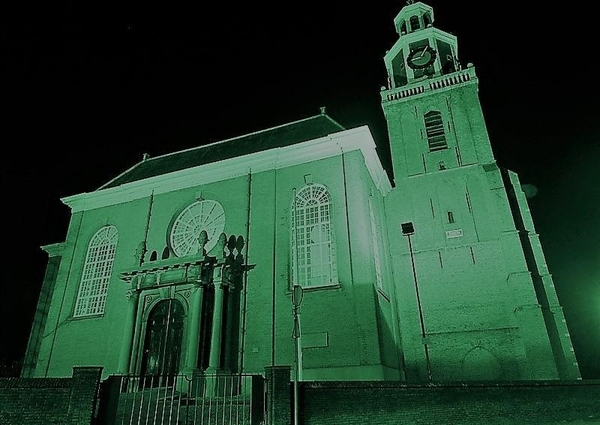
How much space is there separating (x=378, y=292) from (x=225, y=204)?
7.64m

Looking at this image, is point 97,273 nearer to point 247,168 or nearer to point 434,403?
point 247,168

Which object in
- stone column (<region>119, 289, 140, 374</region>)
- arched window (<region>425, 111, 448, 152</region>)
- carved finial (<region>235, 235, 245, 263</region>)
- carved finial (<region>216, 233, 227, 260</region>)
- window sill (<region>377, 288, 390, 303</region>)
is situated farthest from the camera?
arched window (<region>425, 111, 448, 152</region>)

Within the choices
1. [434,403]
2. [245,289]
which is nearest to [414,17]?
[245,289]

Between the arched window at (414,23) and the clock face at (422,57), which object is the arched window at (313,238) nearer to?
the clock face at (422,57)

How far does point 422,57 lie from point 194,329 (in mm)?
20195

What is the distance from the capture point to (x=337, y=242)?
590 inches

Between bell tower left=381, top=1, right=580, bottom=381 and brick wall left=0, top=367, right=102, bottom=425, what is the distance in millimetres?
12858

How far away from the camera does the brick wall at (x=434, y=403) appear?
8.01 metres

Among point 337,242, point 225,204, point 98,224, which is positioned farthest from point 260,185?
point 98,224

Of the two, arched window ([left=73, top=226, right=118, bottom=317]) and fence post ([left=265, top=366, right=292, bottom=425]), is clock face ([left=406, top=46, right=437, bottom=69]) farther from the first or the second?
fence post ([left=265, top=366, right=292, bottom=425])

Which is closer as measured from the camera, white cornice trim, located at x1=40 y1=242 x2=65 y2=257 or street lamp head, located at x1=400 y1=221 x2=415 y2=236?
street lamp head, located at x1=400 y1=221 x2=415 y2=236

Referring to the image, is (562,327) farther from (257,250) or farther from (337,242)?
(257,250)

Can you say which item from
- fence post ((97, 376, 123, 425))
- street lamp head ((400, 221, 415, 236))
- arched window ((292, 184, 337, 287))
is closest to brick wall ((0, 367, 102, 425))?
fence post ((97, 376, 123, 425))

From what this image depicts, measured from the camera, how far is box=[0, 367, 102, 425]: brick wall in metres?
7.56
